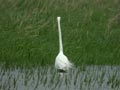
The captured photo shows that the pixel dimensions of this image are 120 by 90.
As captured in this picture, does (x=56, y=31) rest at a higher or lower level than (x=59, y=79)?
higher

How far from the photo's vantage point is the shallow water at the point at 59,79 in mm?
12164

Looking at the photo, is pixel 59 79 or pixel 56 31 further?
pixel 56 31

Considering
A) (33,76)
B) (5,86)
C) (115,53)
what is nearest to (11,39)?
(115,53)

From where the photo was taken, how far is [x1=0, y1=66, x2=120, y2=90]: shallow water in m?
12.2

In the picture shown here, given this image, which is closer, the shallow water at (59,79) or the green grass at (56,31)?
the shallow water at (59,79)

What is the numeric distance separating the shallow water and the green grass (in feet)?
3.35

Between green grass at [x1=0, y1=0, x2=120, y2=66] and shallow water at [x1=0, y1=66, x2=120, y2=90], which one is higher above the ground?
green grass at [x1=0, y1=0, x2=120, y2=66]

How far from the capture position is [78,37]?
17641mm

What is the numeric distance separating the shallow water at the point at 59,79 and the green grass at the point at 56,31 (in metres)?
1.02

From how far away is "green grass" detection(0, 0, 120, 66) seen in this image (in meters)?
15.7

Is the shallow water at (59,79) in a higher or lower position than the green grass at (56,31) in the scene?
lower

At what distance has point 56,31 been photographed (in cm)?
1852

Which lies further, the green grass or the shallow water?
the green grass

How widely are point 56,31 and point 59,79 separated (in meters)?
5.95
